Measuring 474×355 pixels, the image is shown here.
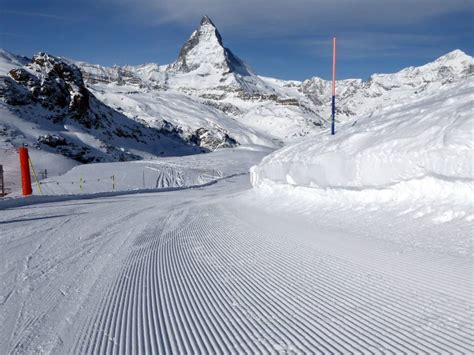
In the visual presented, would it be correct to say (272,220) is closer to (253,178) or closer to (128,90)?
Result: (253,178)

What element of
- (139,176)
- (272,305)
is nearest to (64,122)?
(139,176)

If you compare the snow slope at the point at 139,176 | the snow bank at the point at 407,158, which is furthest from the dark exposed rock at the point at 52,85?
the snow bank at the point at 407,158

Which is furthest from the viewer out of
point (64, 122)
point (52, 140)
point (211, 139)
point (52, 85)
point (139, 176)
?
point (211, 139)

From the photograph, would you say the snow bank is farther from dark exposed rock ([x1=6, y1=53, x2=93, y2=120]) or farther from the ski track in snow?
dark exposed rock ([x1=6, y1=53, x2=93, y2=120])

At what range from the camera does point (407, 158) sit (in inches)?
260

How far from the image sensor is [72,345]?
3.10 m

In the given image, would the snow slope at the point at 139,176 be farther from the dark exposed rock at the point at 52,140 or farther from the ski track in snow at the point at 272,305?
the dark exposed rock at the point at 52,140

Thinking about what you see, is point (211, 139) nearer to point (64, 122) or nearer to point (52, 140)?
point (64, 122)

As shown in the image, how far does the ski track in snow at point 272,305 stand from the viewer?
2.89 meters

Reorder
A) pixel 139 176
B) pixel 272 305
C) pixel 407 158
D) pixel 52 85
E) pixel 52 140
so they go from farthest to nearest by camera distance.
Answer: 1. pixel 52 85
2. pixel 52 140
3. pixel 139 176
4. pixel 407 158
5. pixel 272 305

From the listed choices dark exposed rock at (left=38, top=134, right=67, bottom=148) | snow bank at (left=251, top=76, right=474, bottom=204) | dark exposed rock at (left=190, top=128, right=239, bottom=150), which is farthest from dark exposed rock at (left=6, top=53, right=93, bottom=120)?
snow bank at (left=251, top=76, right=474, bottom=204)

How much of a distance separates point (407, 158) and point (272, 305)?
13.3 feet

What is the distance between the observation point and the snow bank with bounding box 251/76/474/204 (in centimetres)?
577

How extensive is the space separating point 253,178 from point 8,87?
72574mm
